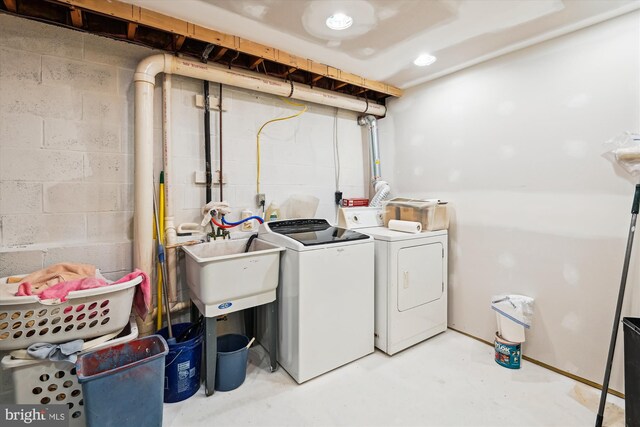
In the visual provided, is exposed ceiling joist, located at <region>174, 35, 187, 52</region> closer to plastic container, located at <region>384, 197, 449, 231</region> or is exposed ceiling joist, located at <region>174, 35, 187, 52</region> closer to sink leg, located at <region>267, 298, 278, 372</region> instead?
sink leg, located at <region>267, 298, 278, 372</region>

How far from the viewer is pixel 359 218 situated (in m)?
2.76

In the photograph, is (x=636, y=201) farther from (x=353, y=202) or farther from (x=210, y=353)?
(x=210, y=353)

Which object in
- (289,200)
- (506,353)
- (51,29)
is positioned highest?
(51,29)

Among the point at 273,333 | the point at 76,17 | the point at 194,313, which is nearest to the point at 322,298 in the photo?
the point at 273,333

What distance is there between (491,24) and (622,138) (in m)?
1.08

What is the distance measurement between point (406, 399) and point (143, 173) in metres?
2.29

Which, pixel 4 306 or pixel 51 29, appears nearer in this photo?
pixel 4 306

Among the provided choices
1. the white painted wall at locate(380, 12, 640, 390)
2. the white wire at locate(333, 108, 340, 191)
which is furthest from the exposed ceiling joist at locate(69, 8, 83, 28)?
the white painted wall at locate(380, 12, 640, 390)

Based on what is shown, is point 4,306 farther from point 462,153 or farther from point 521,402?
point 462,153

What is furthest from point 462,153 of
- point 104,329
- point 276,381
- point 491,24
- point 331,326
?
point 104,329

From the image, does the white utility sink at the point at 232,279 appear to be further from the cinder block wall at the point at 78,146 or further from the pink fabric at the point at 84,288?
the cinder block wall at the point at 78,146

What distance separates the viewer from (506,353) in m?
2.20

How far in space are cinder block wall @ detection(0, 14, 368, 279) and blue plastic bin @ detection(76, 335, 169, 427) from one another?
0.69m

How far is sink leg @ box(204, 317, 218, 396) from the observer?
6.05 ft
